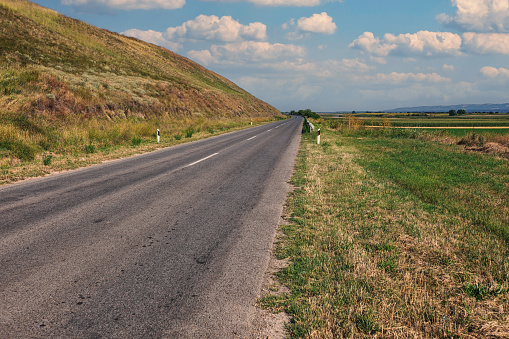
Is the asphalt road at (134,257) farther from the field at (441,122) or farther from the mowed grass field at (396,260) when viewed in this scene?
the field at (441,122)

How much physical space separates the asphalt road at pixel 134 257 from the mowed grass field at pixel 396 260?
0.52 meters

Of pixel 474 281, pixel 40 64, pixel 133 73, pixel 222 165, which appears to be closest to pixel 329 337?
pixel 474 281

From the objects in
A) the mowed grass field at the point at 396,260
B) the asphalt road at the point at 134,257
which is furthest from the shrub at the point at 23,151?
the mowed grass field at the point at 396,260

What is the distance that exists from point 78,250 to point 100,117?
21330 mm

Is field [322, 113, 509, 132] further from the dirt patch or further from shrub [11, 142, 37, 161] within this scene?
the dirt patch

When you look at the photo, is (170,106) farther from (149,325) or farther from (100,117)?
(149,325)

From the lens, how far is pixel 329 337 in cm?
235

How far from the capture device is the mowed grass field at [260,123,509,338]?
254cm

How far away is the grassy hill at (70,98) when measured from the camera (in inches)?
512

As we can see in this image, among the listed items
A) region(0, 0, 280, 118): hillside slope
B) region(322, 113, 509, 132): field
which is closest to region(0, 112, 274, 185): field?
region(0, 0, 280, 118): hillside slope

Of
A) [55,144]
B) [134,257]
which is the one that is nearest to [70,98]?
[55,144]

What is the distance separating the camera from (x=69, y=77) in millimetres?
25172

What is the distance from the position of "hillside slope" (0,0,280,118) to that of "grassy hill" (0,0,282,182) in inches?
3.2

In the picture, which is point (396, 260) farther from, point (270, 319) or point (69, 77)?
point (69, 77)
